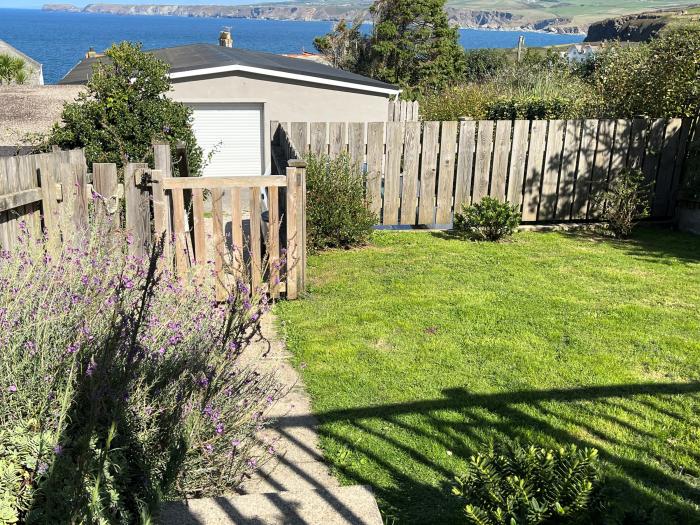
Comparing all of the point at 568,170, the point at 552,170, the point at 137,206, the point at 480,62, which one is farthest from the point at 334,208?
the point at 480,62

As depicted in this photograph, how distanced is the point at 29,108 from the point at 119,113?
6.15 metres

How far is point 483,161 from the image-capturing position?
10078 millimetres

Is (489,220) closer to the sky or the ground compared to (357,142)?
closer to the ground

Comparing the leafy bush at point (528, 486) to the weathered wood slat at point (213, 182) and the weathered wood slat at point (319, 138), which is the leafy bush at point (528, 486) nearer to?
the weathered wood slat at point (213, 182)

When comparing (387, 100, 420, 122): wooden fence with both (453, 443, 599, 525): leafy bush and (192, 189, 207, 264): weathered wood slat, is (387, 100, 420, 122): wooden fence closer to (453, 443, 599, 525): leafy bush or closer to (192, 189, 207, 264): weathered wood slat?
(192, 189, 207, 264): weathered wood slat

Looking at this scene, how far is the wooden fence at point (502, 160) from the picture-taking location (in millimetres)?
9789

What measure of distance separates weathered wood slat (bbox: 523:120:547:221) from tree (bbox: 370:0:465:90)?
32634mm

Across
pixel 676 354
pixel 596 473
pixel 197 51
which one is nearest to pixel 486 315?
pixel 676 354

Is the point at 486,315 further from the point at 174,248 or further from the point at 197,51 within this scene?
the point at 197,51

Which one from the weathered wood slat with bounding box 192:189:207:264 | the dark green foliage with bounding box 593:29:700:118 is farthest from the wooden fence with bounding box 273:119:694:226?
the weathered wood slat with bounding box 192:189:207:264

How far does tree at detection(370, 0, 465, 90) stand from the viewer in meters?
41.9

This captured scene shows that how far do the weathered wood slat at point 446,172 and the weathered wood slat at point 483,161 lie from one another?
0.36 m

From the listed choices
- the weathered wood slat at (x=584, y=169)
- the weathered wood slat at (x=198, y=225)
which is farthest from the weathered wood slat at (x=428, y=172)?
the weathered wood slat at (x=198, y=225)

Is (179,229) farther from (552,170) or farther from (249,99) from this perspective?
(249,99)
